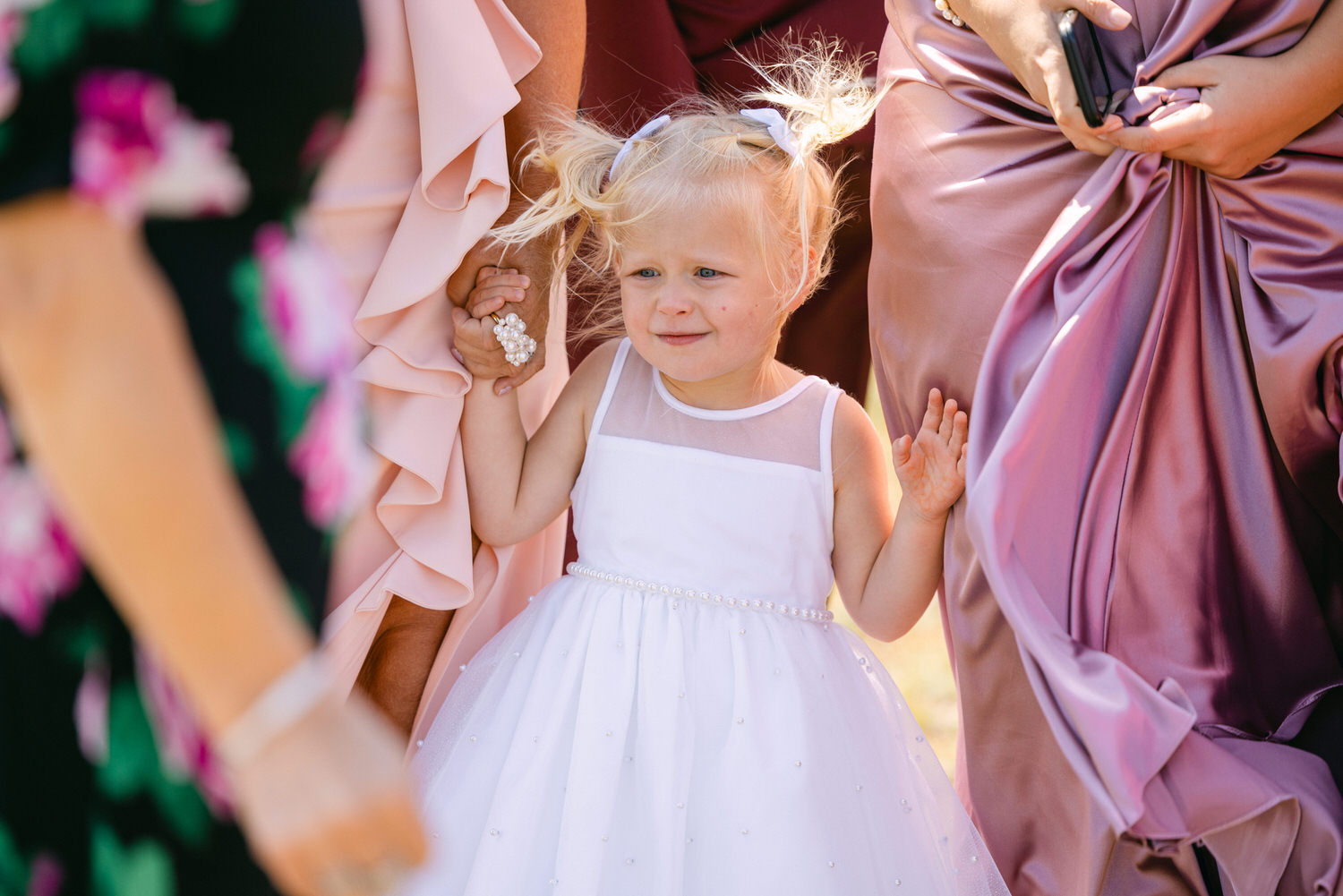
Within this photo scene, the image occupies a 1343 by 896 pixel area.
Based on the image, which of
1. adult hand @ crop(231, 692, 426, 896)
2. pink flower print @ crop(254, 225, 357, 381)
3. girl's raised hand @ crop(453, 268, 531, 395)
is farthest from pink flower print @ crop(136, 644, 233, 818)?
girl's raised hand @ crop(453, 268, 531, 395)

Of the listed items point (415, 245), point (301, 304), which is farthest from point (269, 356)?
point (415, 245)

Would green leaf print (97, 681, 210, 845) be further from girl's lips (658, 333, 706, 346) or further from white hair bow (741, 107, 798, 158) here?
white hair bow (741, 107, 798, 158)

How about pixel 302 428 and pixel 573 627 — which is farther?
pixel 573 627

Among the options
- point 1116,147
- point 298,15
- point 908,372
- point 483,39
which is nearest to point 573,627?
point 908,372

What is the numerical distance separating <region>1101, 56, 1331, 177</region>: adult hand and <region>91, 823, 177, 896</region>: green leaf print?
1.43m

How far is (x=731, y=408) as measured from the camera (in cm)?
204

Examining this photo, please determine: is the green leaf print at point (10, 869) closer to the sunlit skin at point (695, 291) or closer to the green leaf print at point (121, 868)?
the green leaf print at point (121, 868)

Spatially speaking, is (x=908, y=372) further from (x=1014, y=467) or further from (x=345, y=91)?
(x=345, y=91)

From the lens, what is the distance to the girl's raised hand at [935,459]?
70.4 inches

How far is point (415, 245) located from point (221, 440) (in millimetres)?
997

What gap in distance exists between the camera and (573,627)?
191 centimetres

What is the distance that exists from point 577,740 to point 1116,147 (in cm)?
116

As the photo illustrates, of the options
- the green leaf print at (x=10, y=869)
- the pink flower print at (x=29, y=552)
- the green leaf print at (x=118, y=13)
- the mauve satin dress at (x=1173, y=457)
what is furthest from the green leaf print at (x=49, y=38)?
the mauve satin dress at (x=1173, y=457)

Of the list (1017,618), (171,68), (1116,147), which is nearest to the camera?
(171,68)
